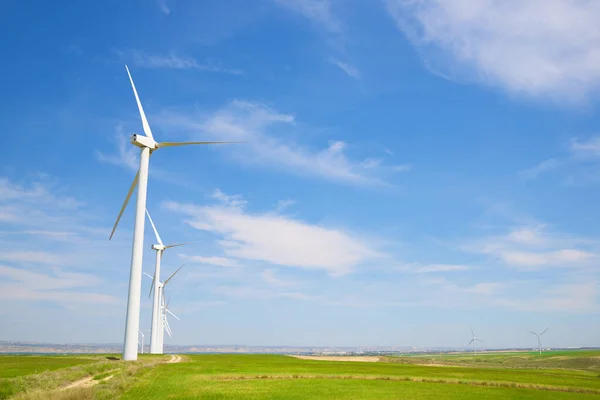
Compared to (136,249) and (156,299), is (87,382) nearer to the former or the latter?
(136,249)

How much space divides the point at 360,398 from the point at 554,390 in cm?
2651

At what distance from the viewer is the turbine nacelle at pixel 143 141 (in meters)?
68.9

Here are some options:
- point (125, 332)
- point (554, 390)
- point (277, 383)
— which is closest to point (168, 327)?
point (125, 332)

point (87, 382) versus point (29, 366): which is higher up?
point (87, 382)

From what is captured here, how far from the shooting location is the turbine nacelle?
2712 inches

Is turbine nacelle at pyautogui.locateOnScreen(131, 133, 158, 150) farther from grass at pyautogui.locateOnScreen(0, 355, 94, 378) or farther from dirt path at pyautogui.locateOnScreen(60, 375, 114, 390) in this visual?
dirt path at pyautogui.locateOnScreen(60, 375, 114, 390)

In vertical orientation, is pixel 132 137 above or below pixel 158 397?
above

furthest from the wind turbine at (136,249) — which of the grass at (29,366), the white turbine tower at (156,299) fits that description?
the white turbine tower at (156,299)

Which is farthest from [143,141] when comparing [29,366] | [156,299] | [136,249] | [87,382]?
[156,299]

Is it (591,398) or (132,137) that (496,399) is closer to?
(591,398)

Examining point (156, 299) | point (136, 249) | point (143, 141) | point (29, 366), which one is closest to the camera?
point (136, 249)

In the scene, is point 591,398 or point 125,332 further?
point 125,332

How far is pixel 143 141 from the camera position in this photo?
70.0 metres

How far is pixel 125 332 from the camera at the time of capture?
209 feet
